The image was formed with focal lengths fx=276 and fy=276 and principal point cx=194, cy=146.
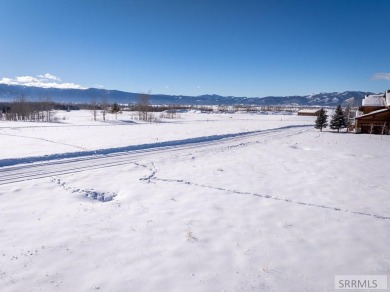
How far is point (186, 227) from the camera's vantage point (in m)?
7.74

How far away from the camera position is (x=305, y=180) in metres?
12.8

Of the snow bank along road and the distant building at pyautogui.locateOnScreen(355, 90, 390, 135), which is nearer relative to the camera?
the snow bank along road

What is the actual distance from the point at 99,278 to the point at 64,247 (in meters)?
1.65

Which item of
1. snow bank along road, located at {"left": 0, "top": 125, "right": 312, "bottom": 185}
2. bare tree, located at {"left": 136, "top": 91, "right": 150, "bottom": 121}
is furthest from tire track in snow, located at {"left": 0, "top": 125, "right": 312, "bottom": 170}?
bare tree, located at {"left": 136, "top": 91, "right": 150, "bottom": 121}

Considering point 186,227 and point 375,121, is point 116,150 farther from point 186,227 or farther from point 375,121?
point 375,121

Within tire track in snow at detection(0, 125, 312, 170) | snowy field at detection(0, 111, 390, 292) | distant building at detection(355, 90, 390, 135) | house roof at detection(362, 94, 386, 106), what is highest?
house roof at detection(362, 94, 386, 106)

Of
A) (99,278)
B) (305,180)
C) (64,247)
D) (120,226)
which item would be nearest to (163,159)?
(305,180)

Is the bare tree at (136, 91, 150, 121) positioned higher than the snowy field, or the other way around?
the bare tree at (136, 91, 150, 121)

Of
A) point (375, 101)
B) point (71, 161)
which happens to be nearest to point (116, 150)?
point (71, 161)

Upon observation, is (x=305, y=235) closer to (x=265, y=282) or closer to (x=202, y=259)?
(x=265, y=282)

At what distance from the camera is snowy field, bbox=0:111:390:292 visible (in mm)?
5535

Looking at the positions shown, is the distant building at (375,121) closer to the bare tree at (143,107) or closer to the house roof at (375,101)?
the house roof at (375,101)

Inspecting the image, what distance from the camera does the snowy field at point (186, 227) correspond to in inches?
218

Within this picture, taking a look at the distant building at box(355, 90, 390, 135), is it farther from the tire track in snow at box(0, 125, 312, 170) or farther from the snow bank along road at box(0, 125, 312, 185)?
the snow bank along road at box(0, 125, 312, 185)
